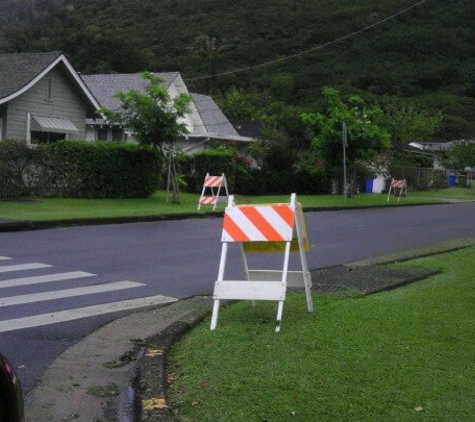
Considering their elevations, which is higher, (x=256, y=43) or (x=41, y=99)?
(x=256, y=43)

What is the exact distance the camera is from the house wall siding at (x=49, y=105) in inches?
1144

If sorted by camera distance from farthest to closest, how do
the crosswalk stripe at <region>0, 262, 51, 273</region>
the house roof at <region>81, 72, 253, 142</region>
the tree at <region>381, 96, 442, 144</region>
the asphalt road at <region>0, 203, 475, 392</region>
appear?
the tree at <region>381, 96, 442, 144</region> < the house roof at <region>81, 72, 253, 142</region> < the crosswalk stripe at <region>0, 262, 51, 273</region> < the asphalt road at <region>0, 203, 475, 392</region>

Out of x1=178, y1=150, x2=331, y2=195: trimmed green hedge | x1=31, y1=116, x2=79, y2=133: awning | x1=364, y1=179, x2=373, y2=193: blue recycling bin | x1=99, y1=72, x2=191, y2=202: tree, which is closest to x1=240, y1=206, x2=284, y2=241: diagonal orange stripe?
x1=99, y1=72, x2=191, y2=202: tree

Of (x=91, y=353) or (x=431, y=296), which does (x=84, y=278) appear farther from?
(x=431, y=296)

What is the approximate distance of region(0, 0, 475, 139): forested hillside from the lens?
64250 mm

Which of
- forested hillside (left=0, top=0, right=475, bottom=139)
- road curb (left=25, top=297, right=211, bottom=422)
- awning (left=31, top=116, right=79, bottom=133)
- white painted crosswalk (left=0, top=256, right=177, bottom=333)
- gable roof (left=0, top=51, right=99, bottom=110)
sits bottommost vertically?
road curb (left=25, top=297, right=211, bottom=422)

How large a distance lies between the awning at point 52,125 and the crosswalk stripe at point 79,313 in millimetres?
21414

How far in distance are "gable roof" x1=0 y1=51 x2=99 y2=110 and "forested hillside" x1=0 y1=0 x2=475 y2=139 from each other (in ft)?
102

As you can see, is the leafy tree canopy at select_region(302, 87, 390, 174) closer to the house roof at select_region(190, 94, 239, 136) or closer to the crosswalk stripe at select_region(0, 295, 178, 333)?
the house roof at select_region(190, 94, 239, 136)

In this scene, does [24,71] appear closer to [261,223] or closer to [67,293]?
[67,293]

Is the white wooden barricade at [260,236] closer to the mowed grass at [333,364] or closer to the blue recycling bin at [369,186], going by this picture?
the mowed grass at [333,364]

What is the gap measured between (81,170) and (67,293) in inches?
657

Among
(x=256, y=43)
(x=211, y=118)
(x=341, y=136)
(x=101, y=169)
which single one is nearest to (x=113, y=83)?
(x=211, y=118)

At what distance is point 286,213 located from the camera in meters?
7.47
